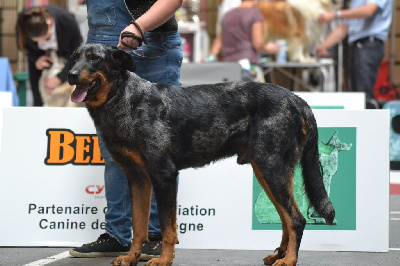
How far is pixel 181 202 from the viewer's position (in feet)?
16.1

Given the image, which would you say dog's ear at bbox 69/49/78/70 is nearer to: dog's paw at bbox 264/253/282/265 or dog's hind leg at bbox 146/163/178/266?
dog's hind leg at bbox 146/163/178/266

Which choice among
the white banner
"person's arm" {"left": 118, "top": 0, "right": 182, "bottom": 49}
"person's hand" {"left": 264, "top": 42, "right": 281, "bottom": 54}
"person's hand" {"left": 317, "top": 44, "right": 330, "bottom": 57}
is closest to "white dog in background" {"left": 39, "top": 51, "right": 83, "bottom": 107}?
"person's hand" {"left": 264, "top": 42, "right": 281, "bottom": 54}

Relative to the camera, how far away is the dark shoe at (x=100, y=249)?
445 centimetres

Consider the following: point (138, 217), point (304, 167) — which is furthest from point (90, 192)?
point (304, 167)

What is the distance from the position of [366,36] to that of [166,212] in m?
5.19

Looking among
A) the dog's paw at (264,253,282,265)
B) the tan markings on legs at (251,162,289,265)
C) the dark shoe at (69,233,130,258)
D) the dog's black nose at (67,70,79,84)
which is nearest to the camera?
the dog's black nose at (67,70,79,84)

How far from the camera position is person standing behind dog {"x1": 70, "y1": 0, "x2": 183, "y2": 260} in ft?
14.2

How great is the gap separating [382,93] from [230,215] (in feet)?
24.2

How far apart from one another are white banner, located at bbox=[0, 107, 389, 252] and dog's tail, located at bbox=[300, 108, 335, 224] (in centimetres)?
62

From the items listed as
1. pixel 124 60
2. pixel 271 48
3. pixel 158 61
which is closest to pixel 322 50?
pixel 271 48

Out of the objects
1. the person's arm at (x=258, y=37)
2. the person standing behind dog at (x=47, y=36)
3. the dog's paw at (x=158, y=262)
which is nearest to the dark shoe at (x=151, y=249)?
the dog's paw at (x=158, y=262)

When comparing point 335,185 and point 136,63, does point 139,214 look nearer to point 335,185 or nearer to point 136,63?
point 136,63

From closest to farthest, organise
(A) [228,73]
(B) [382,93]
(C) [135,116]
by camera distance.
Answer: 1. (C) [135,116]
2. (A) [228,73]
3. (B) [382,93]

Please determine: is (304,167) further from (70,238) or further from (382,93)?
(382,93)
